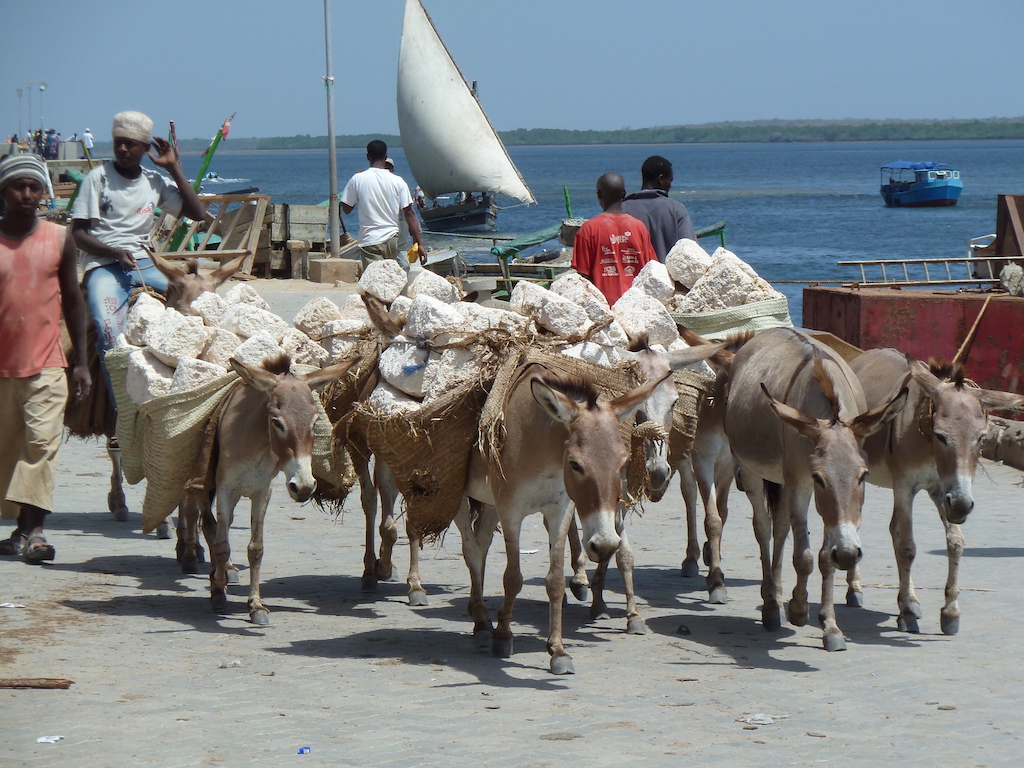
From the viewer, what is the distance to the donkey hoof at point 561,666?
625 centimetres

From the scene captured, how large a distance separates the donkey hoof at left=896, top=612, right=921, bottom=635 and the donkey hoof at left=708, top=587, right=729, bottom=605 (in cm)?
116

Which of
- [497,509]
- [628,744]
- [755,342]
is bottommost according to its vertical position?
[628,744]

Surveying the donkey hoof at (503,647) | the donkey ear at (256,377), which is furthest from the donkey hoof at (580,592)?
the donkey ear at (256,377)

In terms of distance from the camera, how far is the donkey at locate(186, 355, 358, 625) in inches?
269

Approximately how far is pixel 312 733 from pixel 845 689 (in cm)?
264

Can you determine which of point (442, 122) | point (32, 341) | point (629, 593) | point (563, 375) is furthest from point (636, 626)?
point (442, 122)

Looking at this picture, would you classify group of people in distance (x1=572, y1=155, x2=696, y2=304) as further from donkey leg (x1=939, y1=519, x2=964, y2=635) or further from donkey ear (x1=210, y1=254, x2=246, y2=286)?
donkey leg (x1=939, y1=519, x2=964, y2=635)

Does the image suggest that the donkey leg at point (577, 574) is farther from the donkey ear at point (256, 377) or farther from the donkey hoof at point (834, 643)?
the donkey ear at point (256, 377)

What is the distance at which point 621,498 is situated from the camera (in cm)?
700

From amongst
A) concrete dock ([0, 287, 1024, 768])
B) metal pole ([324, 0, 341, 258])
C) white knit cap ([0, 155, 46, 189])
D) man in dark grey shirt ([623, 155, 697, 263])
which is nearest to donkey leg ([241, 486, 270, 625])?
concrete dock ([0, 287, 1024, 768])

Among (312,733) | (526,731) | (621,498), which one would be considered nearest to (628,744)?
(526,731)

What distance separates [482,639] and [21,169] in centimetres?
411

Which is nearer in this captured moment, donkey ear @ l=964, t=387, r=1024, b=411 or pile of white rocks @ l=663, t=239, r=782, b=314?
donkey ear @ l=964, t=387, r=1024, b=411

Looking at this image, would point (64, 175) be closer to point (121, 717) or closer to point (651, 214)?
point (651, 214)
